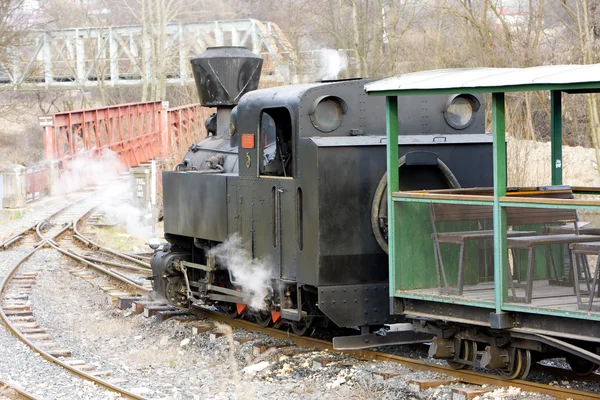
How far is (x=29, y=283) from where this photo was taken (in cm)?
1471

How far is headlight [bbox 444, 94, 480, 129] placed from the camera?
9.04 meters

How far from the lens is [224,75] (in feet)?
37.8

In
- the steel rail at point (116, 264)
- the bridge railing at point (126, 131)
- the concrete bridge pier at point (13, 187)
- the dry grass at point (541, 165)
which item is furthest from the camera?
the bridge railing at point (126, 131)

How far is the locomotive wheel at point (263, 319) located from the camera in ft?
33.4

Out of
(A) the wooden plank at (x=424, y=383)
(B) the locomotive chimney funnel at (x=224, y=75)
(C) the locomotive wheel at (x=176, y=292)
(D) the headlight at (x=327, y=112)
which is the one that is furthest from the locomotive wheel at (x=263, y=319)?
(A) the wooden plank at (x=424, y=383)

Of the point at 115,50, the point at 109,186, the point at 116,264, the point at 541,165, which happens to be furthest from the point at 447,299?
the point at 115,50

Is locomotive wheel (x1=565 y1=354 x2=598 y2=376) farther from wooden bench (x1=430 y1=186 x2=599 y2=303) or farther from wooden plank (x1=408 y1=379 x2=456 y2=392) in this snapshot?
wooden plank (x1=408 y1=379 x2=456 y2=392)

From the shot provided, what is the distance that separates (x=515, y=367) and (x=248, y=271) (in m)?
3.30

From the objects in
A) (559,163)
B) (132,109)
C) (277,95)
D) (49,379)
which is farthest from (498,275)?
(132,109)

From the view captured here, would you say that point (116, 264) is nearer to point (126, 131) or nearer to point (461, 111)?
point (461, 111)

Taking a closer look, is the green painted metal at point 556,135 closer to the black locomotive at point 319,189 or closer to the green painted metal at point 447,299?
the black locomotive at point 319,189

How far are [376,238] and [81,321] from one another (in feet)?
18.1

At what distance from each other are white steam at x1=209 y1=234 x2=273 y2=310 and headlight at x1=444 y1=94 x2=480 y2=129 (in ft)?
7.70

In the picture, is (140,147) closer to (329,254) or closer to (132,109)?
(132,109)
